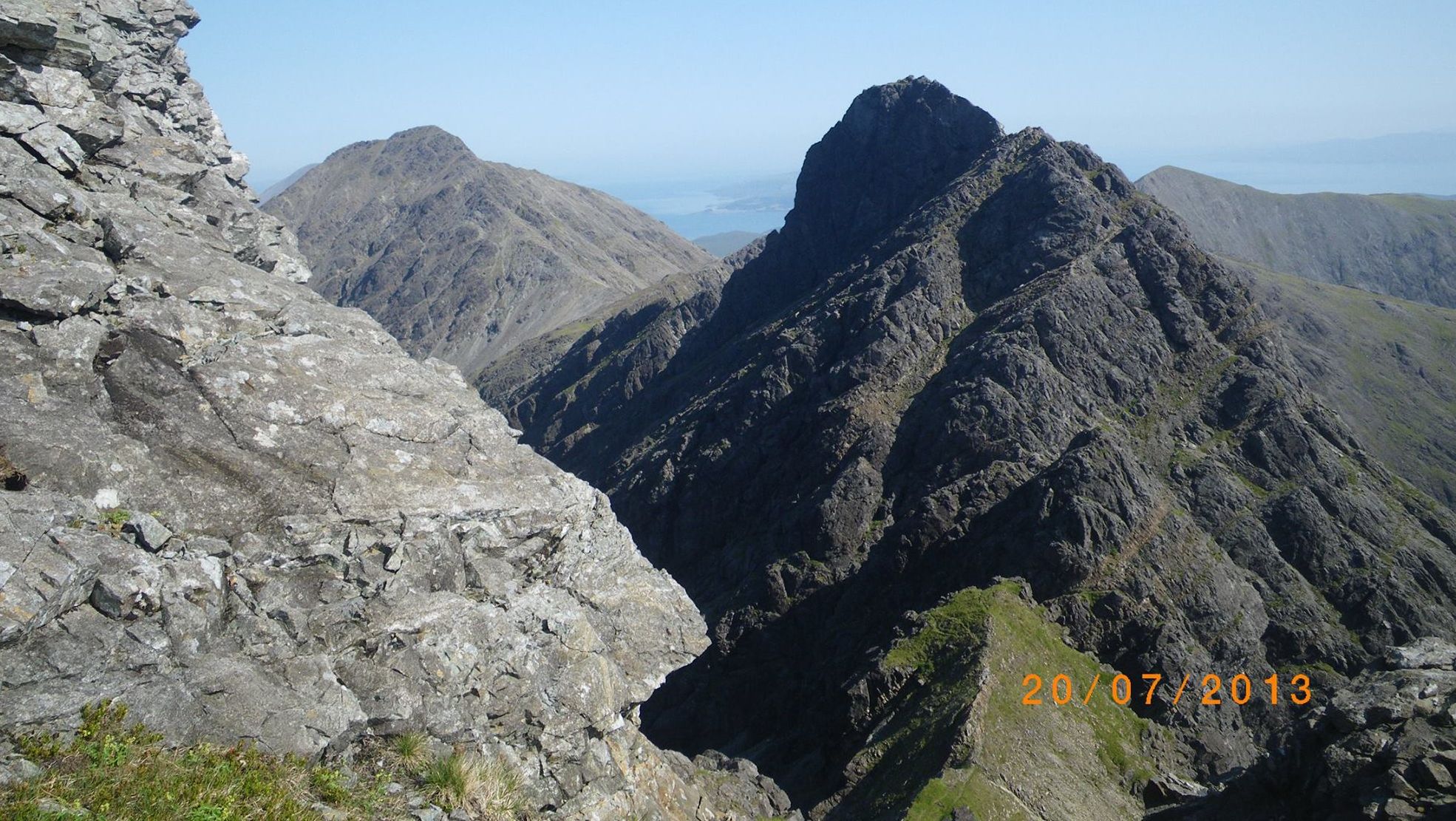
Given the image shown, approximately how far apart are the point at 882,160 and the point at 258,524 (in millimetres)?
150202

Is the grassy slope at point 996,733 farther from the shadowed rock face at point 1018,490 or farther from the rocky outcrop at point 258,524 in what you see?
the rocky outcrop at point 258,524

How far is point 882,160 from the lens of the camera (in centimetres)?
15662

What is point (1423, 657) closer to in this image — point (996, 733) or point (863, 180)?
point (996, 733)

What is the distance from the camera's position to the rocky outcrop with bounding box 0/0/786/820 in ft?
48.0

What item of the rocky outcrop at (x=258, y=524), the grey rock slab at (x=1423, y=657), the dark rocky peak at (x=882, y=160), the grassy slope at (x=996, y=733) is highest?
the dark rocky peak at (x=882, y=160)

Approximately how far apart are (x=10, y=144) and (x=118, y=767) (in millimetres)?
16143

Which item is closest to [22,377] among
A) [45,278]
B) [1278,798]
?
[45,278]

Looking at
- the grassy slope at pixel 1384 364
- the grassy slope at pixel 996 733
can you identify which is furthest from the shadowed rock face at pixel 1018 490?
the grassy slope at pixel 1384 364

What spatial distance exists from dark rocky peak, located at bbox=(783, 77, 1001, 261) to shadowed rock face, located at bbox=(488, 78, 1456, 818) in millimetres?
1539
